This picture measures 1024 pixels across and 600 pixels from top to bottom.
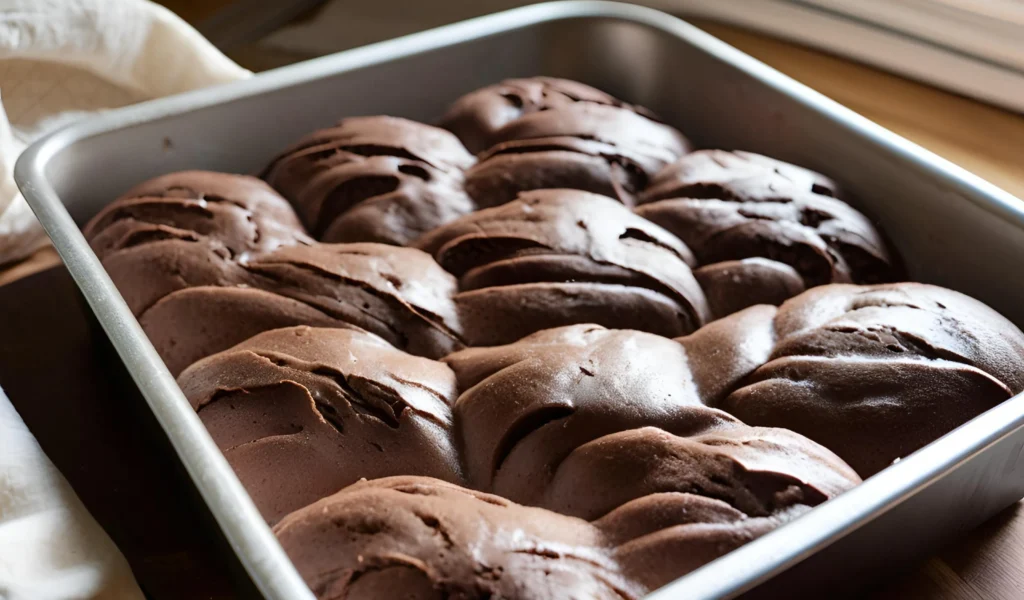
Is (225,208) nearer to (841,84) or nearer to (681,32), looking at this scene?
(681,32)

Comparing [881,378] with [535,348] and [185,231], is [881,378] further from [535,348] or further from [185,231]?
[185,231]

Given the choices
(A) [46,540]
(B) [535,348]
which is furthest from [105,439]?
(B) [535,348]

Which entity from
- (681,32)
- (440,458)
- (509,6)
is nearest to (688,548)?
(440,458)

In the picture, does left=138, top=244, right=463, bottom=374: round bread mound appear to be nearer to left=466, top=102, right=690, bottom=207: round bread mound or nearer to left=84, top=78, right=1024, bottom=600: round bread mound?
left=84, top=78, right=1024, bottom=600: round bread mound

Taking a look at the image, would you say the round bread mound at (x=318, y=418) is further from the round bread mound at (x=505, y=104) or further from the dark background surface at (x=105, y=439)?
the round bread mound at (x=505, y=104)

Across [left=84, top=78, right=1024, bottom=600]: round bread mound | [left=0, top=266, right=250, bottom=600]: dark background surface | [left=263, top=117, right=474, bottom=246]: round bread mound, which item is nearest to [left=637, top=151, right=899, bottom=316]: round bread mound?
[left=84, top=78, right=1024, bottom=600]: round bread mound

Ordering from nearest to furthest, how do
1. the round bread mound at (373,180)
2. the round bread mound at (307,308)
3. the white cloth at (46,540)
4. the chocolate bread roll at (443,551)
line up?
the chocolate bread roll at (443,551) < the white cloth at (46,540) < the round bread mound at (307,308) < the round bread mound at (373,180)

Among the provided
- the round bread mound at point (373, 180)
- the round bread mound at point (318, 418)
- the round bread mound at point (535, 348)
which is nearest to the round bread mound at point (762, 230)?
the round bread mound at point (535, 348)
